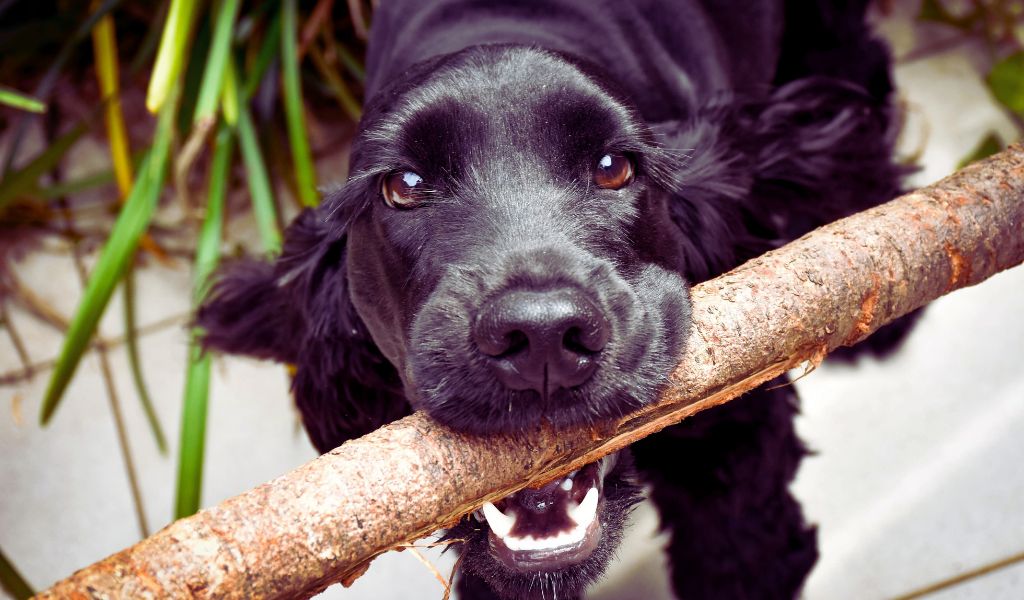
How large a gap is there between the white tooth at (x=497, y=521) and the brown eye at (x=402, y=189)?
0.45 m

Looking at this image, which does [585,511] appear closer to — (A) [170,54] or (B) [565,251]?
(B) [565,251]

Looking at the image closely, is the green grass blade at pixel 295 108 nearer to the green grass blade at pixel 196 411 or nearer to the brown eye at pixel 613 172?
the green grass blade at pixel 196 411

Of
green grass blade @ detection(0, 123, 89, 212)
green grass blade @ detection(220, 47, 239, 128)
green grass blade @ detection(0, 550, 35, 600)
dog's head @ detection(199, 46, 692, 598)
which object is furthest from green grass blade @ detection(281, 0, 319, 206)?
green grass blade @ detection(0, 550, 35, 600)

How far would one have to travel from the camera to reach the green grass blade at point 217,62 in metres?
2.24

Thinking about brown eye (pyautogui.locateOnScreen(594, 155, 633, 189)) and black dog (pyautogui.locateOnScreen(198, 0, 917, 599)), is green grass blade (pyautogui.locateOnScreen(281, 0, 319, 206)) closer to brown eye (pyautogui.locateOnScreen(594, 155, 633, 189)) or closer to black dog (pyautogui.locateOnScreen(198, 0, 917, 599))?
black dog (pyautogui.locateOnScreen(198, 0, 917, 599))

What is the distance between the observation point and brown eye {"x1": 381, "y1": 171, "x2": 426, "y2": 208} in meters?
1.35

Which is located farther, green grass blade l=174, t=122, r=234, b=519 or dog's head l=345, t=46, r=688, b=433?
green grass blade l=174, t=122, r=234, b=519

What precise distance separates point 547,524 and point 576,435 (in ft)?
0.68

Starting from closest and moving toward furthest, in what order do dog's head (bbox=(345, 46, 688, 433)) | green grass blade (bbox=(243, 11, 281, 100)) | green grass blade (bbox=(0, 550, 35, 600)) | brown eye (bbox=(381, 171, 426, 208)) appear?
1. dog's head (bbox=(345, 46, 688, 433))
2. brown eye (bbox=(381, 171, 426, 208))
3. green grass blade (bbox=(0, 550, 35, 600))
4. green grass blade (bbox=(243, 11, 281, 100))

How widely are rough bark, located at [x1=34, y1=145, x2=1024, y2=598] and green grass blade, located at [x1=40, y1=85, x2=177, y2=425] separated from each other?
4.08ft

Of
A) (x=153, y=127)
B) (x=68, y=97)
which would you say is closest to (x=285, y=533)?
(x=153, y=127)

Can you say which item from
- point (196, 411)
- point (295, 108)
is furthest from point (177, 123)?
point (196, 411)

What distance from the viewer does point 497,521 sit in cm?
127

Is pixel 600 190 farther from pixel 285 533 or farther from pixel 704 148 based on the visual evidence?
pixel 285 533
